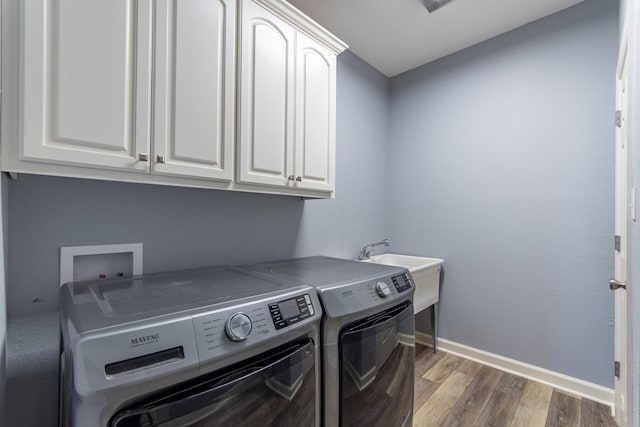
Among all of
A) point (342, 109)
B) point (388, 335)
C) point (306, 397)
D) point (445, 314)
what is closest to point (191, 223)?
point (306, 397)

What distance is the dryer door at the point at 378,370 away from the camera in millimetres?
1090

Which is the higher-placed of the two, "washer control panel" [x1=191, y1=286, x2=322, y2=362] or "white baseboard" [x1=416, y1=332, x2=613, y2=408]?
"washer control panel" [x1=191, y1=286, x2=322, y2=362]

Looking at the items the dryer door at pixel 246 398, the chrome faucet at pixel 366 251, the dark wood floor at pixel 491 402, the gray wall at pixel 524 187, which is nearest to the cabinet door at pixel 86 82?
the dryer door at pixel 246 398

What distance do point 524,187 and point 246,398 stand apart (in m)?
2.37

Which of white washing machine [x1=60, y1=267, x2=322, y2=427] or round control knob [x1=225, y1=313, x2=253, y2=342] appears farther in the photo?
round control knob [x1=225, y1=313, x2=253, y2=342]

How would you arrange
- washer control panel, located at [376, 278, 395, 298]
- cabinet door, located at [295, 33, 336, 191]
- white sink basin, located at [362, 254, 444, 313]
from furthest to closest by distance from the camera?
white sink basin, located at [362, 254, 444, 313], cabinet door, located at [295, 33, 336, 191], washer control panel, located at [376, 278, 395, 298]

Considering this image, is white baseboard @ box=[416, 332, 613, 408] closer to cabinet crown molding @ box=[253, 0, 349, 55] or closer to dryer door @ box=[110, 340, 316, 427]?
dryer door @ box=[110, 340, 316, 427]

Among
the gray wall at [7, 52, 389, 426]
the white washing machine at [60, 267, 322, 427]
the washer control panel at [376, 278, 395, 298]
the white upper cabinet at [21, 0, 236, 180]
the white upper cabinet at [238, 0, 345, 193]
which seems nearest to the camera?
the white washing machine at [60, 267, 322, 427]

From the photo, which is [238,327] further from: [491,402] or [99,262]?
[491,402]

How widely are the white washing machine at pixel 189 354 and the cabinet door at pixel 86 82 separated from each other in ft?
1.57

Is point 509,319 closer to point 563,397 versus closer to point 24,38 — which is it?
point 563,397

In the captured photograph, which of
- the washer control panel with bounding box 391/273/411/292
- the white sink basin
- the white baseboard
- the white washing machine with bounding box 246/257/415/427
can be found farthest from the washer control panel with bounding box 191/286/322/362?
the white baseboard

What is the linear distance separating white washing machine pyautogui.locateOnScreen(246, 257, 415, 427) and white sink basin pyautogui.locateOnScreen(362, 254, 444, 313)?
2.32 feet

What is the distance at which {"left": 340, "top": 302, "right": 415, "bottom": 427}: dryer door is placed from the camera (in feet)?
3.58
